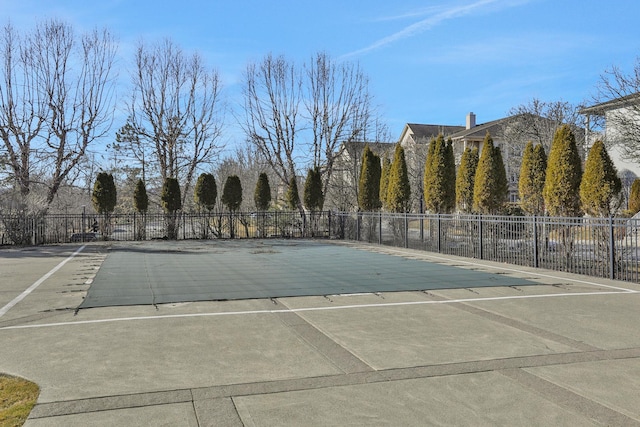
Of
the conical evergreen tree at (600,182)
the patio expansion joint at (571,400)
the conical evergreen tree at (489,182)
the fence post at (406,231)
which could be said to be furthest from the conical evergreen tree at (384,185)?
the patio expansion joint at (571,400)

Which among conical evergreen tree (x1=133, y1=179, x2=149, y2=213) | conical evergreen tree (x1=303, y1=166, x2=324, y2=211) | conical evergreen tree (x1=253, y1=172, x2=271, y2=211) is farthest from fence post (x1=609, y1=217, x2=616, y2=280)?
conical evergreen tree (x1=133, y1=179, x2=149, y2=213)

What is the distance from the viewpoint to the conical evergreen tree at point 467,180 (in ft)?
69.2

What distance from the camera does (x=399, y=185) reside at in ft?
78.4

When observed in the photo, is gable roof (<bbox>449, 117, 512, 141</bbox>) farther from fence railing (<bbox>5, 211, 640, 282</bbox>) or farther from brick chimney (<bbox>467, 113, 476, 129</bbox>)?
fence railing (<bbox>5, 211, 640, 282</bbox>)

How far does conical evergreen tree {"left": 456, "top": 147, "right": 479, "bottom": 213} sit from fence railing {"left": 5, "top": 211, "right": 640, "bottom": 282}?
2.65m

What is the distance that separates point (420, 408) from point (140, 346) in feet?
11.4

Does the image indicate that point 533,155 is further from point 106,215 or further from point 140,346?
point 106,215

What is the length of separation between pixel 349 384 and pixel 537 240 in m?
10.7

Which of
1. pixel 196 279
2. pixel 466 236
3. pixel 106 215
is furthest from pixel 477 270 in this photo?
pixel 106 215

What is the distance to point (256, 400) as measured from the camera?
13.9 ft

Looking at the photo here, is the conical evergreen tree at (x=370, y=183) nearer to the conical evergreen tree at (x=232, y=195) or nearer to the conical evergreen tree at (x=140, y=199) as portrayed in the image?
the conical evergreen tree at (x=232, y=195)

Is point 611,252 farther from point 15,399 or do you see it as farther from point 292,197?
point 292,197

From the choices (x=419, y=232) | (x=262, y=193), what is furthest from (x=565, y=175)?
(x=262, y=193)

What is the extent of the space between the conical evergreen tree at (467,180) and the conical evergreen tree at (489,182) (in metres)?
1.52
